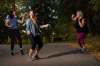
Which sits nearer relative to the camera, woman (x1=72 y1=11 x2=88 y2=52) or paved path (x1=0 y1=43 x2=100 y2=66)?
paved path (x1=0 y1=43 x2=100 y2=66)

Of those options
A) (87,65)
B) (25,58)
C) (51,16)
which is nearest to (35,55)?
(25,58)

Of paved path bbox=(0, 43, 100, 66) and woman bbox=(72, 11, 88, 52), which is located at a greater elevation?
woman bbox=(72, 11, 88, 52)

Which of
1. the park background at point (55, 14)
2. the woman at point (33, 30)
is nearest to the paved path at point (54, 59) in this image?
the woman at point (33, 30)

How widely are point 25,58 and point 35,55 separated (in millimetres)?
633

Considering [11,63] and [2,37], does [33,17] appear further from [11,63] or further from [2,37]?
[2,37]

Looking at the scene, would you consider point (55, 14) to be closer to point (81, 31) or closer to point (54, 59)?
point (81, 31)

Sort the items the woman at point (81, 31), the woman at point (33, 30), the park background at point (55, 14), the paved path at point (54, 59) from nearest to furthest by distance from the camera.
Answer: the paved path at point (54, 59), the woman at point (33, 30), the woman at point (81, 31), the park background at point (55, 14)

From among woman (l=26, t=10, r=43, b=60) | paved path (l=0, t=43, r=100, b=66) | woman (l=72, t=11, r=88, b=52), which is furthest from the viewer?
woman (l=72, t=11, r=88, b=52)

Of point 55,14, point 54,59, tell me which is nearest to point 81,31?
point 54,59

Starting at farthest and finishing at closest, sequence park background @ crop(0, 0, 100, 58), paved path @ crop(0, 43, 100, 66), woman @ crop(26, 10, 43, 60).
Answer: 1. park background @ crop(0, 0, 100, 58)
2. woman @ crop(26, 10, 43, 60)
3. paved path @ crop(0, 43, 100, 66)

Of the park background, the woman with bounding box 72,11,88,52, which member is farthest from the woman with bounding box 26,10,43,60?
the park background

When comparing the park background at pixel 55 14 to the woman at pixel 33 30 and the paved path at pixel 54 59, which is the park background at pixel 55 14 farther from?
the woman at pixel 33 30

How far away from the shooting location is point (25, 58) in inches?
640

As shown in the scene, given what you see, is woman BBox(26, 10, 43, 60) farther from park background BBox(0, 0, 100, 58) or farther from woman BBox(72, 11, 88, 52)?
park background BBox(0, 0, 100, 58)
